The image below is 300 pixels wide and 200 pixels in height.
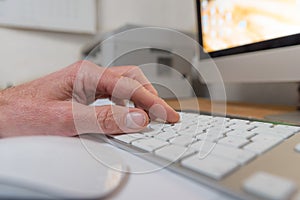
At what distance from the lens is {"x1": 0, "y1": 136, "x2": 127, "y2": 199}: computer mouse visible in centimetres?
17

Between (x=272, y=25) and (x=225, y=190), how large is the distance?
49 centimetres

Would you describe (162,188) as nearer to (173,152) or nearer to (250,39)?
(173,152)

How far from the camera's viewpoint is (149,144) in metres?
0.26

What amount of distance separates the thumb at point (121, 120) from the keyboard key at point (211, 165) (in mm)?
122

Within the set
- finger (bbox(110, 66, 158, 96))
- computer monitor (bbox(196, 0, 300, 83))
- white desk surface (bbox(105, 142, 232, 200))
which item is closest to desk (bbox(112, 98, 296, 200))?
white desk surface (bbox(105, 142, 232, 200))

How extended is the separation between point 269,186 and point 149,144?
14 centimetres

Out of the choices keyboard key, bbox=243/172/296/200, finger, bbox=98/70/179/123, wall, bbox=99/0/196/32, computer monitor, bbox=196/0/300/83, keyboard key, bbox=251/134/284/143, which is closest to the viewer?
keyboard key, bbox=243/172/296/200

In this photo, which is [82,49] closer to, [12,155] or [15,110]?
[15,110]

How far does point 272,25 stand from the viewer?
52 cm

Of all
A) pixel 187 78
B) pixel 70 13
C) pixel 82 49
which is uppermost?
pixel 70 13

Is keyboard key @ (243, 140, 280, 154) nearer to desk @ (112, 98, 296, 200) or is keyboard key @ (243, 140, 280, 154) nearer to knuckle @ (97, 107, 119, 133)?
desk @ (112, 98, 296, 200)

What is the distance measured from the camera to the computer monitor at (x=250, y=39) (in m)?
0.48

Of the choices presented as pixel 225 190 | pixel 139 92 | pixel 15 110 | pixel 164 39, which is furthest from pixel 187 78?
pixel 225 190

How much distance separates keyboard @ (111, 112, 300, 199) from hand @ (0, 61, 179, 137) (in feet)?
0.10
